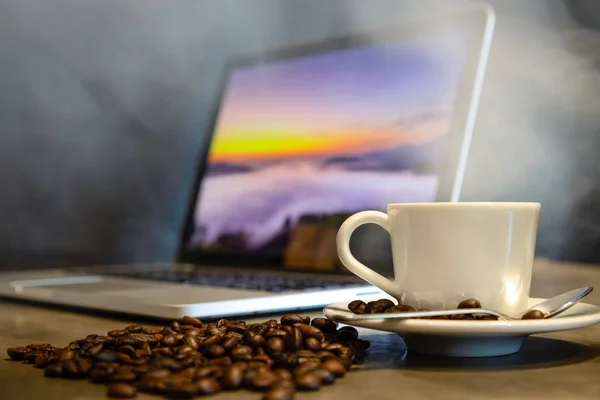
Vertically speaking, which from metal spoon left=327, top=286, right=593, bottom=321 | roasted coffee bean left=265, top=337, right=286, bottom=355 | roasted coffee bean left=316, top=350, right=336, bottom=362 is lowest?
roasted coffee bean left=316, top=350, right=336, bottom=362

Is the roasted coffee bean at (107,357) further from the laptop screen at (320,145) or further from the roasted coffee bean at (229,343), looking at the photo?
the laptop screen at (320,145)

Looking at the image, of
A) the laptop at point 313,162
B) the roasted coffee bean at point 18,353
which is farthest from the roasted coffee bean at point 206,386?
the laptop at point 313,162

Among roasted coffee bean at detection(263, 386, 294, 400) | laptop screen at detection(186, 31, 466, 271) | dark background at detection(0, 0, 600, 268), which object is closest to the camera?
roasted coffee bean at detection(263, 386, 294, 400)

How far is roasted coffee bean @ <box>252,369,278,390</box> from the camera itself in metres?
0.49

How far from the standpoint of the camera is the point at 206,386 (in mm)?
478

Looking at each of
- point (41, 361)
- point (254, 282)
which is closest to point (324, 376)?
point (41, 361)

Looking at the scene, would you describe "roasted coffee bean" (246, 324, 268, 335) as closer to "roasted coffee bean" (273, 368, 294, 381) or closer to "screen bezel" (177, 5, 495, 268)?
"roasted coffee bean" (273, 368, 294, 381)

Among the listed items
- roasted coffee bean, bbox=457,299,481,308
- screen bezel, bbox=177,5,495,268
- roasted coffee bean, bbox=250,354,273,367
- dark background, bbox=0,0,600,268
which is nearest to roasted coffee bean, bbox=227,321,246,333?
roasted coffee bean, bbox=250,354,273,367

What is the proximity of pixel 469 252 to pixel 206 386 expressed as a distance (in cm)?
28

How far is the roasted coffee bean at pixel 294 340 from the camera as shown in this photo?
58cm

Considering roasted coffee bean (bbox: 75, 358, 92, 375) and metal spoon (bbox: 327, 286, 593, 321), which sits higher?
metal spoon (bbox: 327, 286, 593, 321)

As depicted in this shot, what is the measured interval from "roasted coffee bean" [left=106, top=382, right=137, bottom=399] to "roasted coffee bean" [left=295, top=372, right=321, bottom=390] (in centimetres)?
12

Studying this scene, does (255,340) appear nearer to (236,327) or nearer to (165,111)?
(236,327)

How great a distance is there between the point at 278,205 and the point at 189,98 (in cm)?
62
